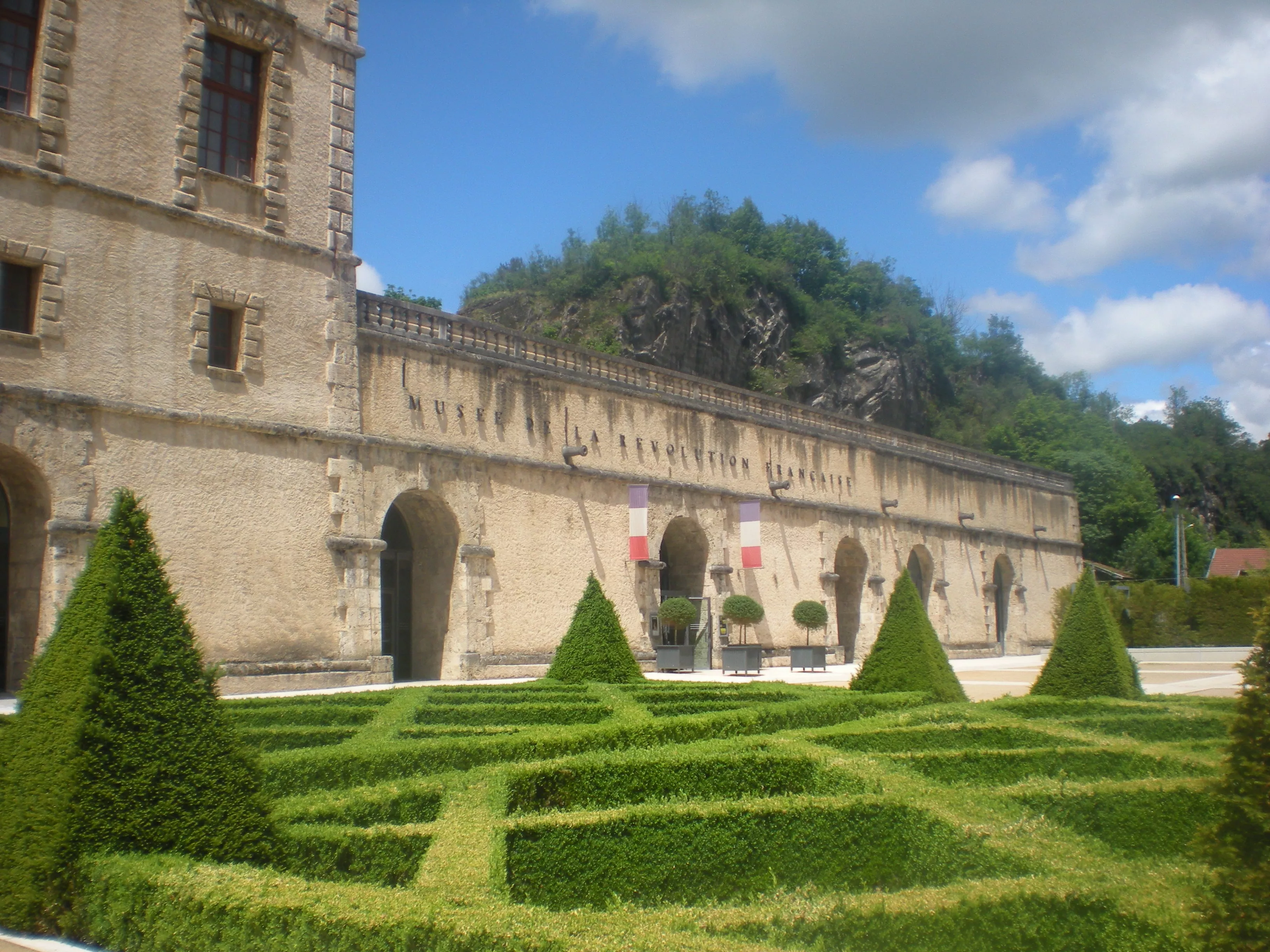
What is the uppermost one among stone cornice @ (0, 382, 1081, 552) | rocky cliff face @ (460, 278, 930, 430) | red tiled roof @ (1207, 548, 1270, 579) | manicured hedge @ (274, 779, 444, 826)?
rocky cliff face @ (460, 278, 930, 430)

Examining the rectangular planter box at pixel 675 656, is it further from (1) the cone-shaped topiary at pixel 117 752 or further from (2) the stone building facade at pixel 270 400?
(1) the cone-shaped topiary at pixel 117 752

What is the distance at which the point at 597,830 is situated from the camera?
5273mm

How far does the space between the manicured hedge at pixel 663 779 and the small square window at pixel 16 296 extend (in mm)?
11017

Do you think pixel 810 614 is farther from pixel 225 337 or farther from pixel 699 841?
pixel 699 841

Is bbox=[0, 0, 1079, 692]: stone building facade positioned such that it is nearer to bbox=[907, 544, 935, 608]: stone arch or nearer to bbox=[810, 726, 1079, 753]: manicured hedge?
bbox=[907, 544, 935, 608]: stone arch

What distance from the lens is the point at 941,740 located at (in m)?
8.62

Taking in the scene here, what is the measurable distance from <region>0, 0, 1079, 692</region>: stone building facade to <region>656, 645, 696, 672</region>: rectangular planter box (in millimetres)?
880

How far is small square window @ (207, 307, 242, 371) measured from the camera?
15586 millimetres

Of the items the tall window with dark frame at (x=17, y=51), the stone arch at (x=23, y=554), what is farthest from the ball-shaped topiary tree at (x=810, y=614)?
the tall window with dark frame at (x=17, y=51)

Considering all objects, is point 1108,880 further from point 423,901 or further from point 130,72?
point 130,72

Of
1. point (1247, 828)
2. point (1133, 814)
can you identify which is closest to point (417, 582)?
point (1133, 814)

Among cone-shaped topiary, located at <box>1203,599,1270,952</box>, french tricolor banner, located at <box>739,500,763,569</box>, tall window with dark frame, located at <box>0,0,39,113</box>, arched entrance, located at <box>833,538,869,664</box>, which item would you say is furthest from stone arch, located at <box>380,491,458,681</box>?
cone-shaped topiary, located at <box>1203,599,1270,952</box>

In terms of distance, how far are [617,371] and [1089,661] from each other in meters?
11.8

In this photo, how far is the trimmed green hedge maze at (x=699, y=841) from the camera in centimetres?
377
